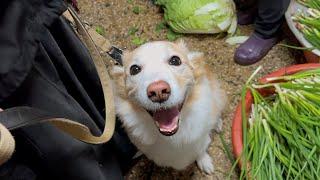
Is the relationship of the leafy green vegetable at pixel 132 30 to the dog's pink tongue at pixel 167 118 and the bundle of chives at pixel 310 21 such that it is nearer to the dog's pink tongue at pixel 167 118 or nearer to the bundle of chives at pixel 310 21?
the bundle of chives at pixel 310 21

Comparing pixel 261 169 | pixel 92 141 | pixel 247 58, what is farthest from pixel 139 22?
pixel 92 141

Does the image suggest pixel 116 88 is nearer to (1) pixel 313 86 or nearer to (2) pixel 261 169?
(2) pixel 261 169

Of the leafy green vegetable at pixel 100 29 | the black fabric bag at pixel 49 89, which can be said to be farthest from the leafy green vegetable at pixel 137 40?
the black fabric bag at pixel 49 89

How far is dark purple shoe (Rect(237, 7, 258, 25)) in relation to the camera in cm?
178

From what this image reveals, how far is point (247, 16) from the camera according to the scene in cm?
179

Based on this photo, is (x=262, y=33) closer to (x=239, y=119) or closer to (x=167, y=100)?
(x=239, y=119)

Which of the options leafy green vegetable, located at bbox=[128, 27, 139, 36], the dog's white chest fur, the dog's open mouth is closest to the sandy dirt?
leafy green vegetable, located at bbox=[128, 27, 139, 36]

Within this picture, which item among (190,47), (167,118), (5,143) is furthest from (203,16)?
(5,143)

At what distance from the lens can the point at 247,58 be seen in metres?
1.65

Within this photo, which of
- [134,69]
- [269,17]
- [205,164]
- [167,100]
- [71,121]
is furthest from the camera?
[269,17]

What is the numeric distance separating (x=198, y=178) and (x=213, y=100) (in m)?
0.38

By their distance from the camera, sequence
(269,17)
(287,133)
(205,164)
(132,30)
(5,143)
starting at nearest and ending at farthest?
(5,143)
(287,133)
(205,164)
(269,17)
(132,30)

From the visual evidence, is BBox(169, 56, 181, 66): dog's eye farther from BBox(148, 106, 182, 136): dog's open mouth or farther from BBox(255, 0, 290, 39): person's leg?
BBox(255, 0, 290, 39): person's leg

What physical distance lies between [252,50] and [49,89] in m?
0.92
